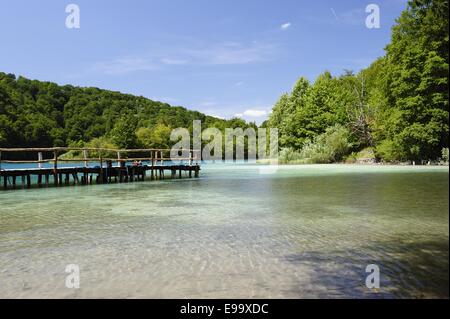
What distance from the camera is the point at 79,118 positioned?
102562 mm

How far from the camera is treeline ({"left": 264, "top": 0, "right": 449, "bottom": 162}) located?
1453 inches

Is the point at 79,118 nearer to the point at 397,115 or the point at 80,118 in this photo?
the point at 80,118

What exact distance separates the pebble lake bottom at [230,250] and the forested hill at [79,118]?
7641 centimetres

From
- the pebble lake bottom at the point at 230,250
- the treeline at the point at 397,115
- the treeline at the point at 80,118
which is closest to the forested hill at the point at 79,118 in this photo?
the treeline at the point at 80,118

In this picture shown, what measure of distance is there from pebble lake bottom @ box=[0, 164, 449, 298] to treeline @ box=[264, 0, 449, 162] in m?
23.5

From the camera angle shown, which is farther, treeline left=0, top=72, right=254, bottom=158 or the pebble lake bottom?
treeline left=0, top=72, right=254, bottom=158

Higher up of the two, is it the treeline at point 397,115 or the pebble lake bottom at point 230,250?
the treeline at point 397,115

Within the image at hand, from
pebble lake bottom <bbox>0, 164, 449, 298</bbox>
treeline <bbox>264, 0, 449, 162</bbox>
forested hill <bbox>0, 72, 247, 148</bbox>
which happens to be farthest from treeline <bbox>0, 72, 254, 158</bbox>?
pebble lake bottom <bbox>0, 164, 449, 298</bbox>

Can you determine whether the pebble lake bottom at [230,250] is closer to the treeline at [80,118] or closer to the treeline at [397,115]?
the treeline at [397,115]

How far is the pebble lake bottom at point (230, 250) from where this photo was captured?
535 cm

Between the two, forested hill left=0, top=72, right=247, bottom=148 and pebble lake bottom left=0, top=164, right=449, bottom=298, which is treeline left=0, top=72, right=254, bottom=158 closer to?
forested hill left=0, top=72, right=247, bottom=148

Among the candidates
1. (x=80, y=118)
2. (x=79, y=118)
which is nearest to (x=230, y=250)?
(x=79, y=118)

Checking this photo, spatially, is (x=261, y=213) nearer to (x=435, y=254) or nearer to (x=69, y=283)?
(x=435, y=254)
